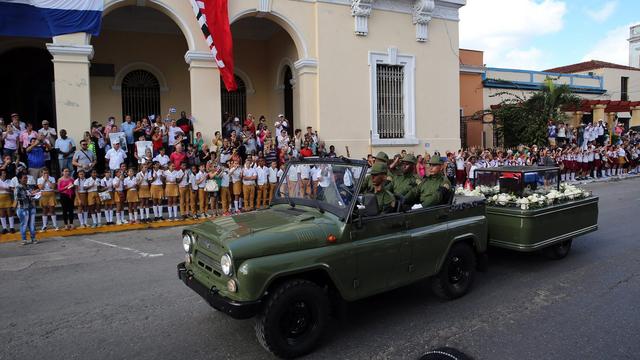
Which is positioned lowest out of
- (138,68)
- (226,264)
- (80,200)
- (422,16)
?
(226,264)

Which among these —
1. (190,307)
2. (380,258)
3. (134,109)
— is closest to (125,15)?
(134,109)

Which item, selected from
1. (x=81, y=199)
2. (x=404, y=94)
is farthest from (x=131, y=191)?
(x=404, y=94)

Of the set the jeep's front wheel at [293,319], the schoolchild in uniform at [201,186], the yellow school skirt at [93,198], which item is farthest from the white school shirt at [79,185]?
the jeep's front wheel at [293,319]

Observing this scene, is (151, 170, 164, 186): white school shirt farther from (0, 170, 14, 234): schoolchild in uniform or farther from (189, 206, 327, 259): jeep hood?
(189, 206, 327, 259): jeep hood

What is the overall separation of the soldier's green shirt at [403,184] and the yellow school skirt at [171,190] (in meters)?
6.71

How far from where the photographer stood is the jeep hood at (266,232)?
3.87 meters

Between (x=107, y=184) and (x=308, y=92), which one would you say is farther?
(x=308, y=92)

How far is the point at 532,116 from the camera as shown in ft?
76.2

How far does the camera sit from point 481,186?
7.53 meters

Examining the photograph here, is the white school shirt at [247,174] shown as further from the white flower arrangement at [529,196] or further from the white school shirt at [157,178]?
the white flower arrangement at [529,196]

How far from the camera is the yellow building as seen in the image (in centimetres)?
1496

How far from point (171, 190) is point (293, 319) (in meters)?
8.05

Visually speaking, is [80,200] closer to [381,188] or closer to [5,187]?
[5,187]

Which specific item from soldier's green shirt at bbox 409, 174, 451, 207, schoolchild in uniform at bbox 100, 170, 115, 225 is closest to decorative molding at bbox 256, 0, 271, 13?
schoolchild in uniform at bbox 100, 170, 115, 225
